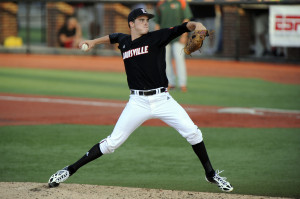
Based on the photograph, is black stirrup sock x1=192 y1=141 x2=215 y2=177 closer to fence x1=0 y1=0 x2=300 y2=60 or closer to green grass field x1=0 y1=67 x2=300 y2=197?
green grass field x1=0 y1=67 x2=300 y2=197

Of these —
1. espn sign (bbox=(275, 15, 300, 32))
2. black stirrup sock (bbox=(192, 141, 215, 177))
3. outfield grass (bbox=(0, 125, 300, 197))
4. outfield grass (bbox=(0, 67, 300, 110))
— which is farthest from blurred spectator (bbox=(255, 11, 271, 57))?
black stirrup sock (bbox=(192, 141, 215, 177))

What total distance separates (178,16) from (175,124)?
7.66 metres

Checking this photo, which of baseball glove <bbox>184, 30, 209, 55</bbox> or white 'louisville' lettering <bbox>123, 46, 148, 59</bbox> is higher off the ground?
baseball glove <bbox>184, 30, 209, 55</bbox>

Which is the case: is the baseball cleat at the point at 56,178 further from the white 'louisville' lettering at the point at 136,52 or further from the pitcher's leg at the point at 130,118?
the white 'louisville' lettering at the point at 136,52

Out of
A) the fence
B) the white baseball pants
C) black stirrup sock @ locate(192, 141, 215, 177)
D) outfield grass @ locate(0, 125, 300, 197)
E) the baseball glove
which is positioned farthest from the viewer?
the fence

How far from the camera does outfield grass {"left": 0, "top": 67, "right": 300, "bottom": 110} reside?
13074mm

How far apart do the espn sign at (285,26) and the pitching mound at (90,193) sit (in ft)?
38.0

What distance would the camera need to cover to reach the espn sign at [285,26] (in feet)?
54.6

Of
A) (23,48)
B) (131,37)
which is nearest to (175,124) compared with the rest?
(131,37)

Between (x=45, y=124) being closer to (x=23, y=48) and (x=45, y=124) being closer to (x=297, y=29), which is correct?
(x=297, y=29)

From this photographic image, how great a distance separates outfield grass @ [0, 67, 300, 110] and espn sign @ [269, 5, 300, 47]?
170cm

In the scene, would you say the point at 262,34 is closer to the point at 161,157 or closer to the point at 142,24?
the point at 161,157

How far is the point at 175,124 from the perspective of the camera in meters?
6.11

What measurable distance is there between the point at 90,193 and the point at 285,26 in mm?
12621
